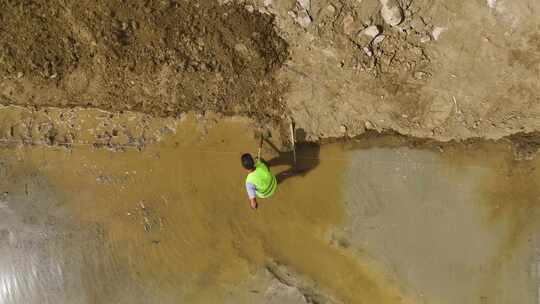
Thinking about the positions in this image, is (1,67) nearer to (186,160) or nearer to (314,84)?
(186,160)

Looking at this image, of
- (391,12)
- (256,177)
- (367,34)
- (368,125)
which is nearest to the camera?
(256,177)

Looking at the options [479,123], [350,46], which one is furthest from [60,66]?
[479,123]

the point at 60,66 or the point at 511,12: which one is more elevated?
the point at 511,12

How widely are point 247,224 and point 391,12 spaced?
3.78m

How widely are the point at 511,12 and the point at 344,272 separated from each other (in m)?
4.56

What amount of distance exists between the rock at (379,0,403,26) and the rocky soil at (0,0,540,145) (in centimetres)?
2

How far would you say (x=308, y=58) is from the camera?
7.74 meters

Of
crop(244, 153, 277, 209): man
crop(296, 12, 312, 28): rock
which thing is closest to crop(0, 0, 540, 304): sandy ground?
crop(296, 12, 312, 28): rock

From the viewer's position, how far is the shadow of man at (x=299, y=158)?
7801 mm

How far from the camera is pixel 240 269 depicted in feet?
25.6

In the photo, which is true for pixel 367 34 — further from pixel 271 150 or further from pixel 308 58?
pixel 271 150

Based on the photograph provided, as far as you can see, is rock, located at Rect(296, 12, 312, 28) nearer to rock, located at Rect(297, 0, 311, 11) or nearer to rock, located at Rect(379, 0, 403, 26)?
rock, located at Rect(297, 0, 311, 11)

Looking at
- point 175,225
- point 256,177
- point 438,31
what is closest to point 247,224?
point 175,225

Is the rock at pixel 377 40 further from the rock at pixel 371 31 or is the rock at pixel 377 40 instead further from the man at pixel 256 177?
the man at pixel 256 177
